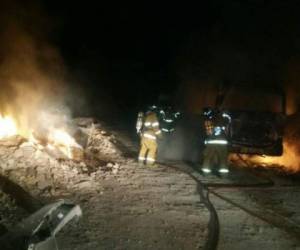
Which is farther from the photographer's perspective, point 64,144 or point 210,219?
point 64,144

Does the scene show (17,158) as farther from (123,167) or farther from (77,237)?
(77,237)

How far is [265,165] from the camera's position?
11703 mm

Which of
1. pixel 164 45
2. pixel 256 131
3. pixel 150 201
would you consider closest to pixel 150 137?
pixel 256 131

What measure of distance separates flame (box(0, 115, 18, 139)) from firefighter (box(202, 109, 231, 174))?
4.99m

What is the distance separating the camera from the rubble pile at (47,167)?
28.4 feet

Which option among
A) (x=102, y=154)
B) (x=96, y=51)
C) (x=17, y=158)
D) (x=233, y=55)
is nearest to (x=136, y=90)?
(x=96, y=51)

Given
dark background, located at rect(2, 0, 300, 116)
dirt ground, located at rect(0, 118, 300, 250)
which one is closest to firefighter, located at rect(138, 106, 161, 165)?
dirt ground, located at rect(0, 118, 300, 250)

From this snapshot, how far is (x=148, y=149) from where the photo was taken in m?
10.8

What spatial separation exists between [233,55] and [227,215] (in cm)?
1369

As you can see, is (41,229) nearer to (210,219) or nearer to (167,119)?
(210,219)

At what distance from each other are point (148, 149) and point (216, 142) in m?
1.79

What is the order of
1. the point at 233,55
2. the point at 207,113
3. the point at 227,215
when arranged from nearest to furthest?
the point at 227,215, the point at 207,113, the point at 233,55

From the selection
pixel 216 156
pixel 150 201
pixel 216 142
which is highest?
pixel 216 142

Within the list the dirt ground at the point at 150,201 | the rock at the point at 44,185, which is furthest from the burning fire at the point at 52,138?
the rock at the point at 44,185
